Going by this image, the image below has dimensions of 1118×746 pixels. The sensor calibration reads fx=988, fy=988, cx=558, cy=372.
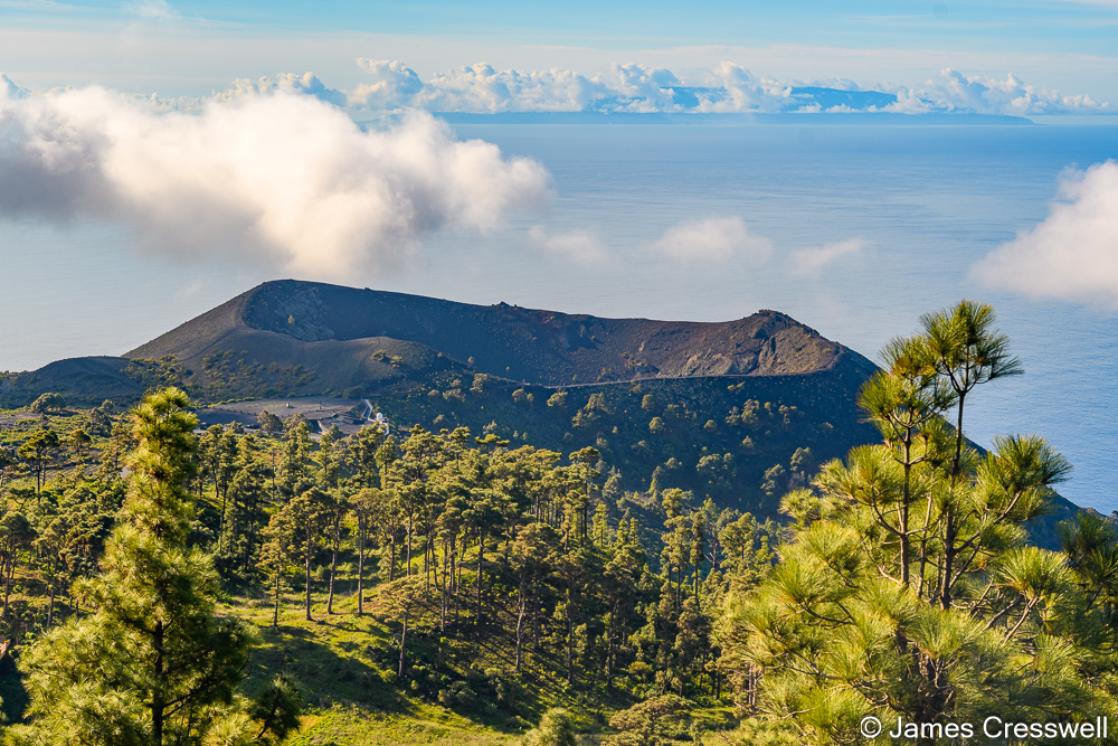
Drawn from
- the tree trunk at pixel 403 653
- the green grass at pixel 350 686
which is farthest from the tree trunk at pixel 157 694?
the tree trunk at pixel 403 653

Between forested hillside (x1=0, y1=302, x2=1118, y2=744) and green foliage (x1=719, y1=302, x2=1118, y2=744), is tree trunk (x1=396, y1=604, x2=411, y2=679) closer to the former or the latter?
forested hillside (x1=0, y1=302, x2=1118, y2=744)

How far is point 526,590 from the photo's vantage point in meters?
69.2

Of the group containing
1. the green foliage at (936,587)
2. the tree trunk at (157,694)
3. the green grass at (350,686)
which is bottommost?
the green grass at (350,686)

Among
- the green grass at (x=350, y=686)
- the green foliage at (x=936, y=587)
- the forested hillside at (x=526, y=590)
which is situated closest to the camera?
the green foliage at (x=936, y=587)

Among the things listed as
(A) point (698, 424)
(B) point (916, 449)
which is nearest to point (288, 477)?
(B) point (916, 449)

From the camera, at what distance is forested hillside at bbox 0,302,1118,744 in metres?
Answer: 14.8

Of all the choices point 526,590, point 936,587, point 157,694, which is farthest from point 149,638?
point 526,590

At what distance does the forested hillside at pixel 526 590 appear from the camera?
14781 millimetres

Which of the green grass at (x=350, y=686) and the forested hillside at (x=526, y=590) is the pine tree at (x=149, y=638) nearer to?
the forested hillside at (x=526, y=590)

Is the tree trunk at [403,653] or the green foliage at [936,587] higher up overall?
the green foliage at [936,587]

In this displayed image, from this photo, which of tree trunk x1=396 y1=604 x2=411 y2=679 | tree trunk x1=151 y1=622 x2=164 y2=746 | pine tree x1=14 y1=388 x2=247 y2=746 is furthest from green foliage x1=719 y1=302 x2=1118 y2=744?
tree trunk x1=396 y1=604 x2=411 y2=679

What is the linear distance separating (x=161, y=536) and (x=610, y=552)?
67.7 m

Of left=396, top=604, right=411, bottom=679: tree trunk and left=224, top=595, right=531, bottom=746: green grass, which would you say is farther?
left=396, top=604, right=411, bottom=679: tree trunk

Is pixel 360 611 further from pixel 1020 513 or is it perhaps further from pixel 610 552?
pixel 1020 513
